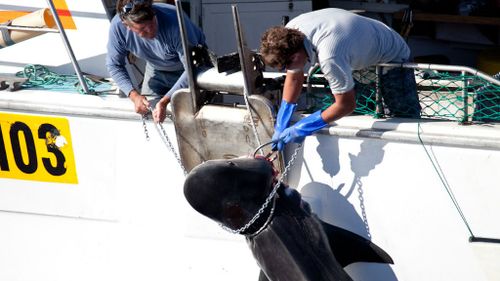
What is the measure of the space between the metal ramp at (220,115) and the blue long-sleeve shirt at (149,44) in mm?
159

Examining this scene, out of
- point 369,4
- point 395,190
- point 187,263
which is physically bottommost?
point 187,263

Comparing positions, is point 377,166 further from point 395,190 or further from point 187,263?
point 187,263

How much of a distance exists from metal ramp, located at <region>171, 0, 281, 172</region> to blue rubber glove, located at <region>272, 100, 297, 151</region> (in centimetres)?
4

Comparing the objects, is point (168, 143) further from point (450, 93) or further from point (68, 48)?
point (450, 93)

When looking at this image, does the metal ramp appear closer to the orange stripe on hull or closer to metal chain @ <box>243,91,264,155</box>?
metal chain @ <box>243,91,264,155</box>

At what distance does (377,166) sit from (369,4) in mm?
2530

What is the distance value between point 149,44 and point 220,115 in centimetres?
62

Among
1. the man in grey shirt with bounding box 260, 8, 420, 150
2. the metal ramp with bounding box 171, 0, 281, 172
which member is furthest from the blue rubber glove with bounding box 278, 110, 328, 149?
A: the metal ramp with bounding box 171, 0, 281, 172

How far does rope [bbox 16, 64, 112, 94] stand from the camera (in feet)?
13.2

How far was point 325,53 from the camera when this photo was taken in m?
3.34

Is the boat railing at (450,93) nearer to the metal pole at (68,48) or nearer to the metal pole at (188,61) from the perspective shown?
the metal pole at (188,61)

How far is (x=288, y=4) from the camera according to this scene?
17.1 feet

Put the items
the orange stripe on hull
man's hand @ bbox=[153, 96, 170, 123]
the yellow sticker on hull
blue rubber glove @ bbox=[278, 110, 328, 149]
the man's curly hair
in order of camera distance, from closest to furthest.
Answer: the man's curly hair, blue rubber glove @ bbox=[278, 110, 328, 149], man's hand @ bbox=[153, 96, 170, 123], the yellow sticker on hull, the orange stripe on hull

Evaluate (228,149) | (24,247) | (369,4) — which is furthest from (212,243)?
(369,4)
